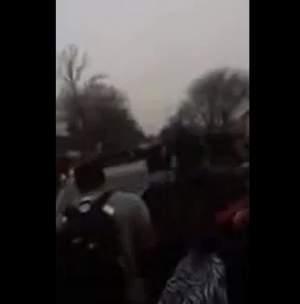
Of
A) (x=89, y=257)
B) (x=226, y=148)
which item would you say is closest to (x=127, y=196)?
(x=89, y=257)

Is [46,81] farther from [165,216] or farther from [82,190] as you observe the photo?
[165,216]

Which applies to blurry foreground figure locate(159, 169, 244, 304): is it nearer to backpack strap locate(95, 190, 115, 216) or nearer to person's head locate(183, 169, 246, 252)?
person's head locate(183, 169, 246, 252)

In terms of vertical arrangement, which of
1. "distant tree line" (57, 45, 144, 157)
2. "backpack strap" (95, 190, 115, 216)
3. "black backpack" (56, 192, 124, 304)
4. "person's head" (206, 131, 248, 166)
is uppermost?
"distant tree line" (57, 45, 144, 157)

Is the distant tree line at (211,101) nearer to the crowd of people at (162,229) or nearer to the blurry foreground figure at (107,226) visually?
the crowd of people at (162,229)

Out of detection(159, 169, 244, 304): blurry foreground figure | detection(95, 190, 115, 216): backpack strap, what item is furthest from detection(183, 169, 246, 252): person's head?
detection(95, 190, 115, 216): backpack strap

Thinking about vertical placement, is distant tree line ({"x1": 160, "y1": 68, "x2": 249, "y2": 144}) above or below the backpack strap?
above

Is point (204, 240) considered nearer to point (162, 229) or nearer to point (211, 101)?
point (162, 229)

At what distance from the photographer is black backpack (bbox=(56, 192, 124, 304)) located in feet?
11.6

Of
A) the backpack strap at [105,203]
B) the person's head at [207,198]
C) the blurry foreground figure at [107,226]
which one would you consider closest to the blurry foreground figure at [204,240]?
the person's head at [207,198]

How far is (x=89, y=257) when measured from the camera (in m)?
3.54

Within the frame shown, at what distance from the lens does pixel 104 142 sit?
354 centimetres

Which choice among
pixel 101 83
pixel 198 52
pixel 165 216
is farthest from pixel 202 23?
pixel 165 216

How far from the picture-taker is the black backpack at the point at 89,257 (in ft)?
11.6

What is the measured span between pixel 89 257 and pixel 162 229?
26 centimetres
